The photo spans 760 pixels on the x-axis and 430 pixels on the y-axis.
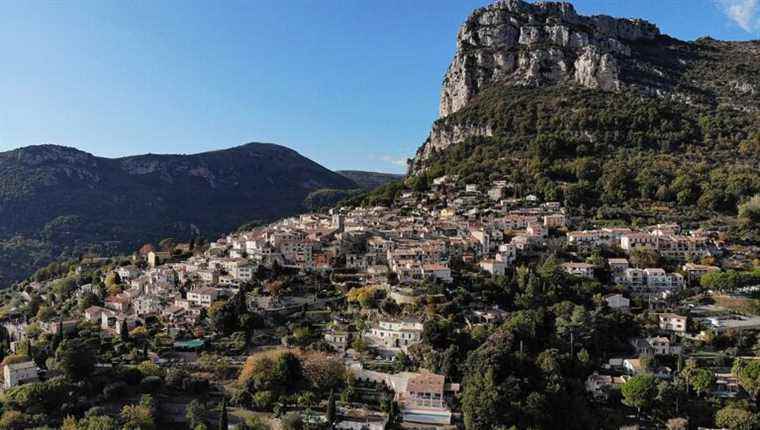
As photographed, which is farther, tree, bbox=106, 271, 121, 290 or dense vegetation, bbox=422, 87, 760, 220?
dense vegetation, bbox=422, 87, 760, 220

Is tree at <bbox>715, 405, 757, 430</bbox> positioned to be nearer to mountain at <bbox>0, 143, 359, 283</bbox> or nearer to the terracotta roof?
the terracotta roof

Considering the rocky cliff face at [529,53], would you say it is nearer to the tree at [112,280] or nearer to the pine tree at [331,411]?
the tree at [112,280]

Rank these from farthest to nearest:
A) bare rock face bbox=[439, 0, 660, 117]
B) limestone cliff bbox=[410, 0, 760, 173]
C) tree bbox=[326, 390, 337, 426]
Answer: bare rock face bbox=[439, 0, 660, 117] < limestone cliff bbox=[410, 0, 760, 173] < tree bbox=[326, 390, 337, 426]

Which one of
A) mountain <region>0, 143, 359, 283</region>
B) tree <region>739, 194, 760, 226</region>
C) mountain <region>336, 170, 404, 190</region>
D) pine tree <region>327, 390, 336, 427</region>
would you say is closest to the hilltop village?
pine tree <region>327, 390, 336, 427</region>

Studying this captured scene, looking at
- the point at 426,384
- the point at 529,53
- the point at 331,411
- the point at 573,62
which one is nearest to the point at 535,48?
the point at 529,53

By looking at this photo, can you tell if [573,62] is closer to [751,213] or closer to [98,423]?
[751,213]

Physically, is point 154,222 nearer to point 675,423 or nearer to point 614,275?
point 614,275

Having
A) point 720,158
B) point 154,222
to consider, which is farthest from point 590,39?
point 154,222
